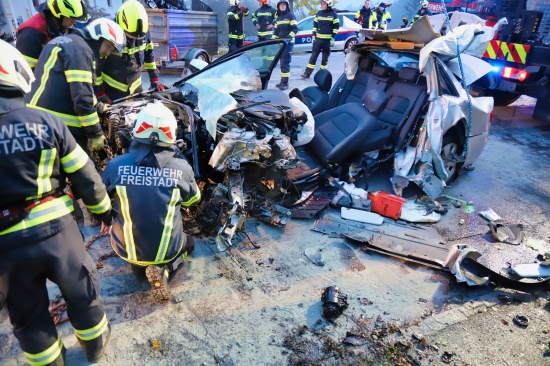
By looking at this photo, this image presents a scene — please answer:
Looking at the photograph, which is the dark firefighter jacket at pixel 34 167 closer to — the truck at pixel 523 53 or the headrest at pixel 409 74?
the headrest at pixel 409 74

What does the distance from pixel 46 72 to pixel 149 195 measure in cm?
159

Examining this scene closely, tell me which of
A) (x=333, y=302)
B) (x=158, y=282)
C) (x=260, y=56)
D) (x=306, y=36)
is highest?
(x=260, y=56)

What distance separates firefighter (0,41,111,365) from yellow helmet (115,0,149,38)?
2.84 metres

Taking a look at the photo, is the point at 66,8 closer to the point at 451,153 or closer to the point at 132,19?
the point at 132,19

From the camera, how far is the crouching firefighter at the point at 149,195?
2643 millimetres

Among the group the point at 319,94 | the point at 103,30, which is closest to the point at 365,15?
the point at 319,94

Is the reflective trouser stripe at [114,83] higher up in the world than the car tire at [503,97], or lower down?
higher up

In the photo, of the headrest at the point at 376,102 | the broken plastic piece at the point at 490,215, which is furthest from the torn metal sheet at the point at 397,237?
the headrest at the point at 376,102

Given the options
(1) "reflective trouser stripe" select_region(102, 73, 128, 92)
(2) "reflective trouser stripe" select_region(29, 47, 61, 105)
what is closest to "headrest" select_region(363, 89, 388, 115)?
(1) "reflective trouser stripe" select_region(102, 73, 128, 92)

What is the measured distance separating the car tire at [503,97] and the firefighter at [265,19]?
570cm

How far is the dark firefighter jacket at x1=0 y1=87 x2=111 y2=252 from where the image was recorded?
1.79 metres

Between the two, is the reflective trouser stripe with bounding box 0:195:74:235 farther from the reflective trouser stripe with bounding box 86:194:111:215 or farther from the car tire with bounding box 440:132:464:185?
the car tire with bounding box 440:132:464:185

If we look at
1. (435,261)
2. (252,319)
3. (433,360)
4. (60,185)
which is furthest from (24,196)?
(435,261)

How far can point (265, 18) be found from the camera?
32.9 ft
